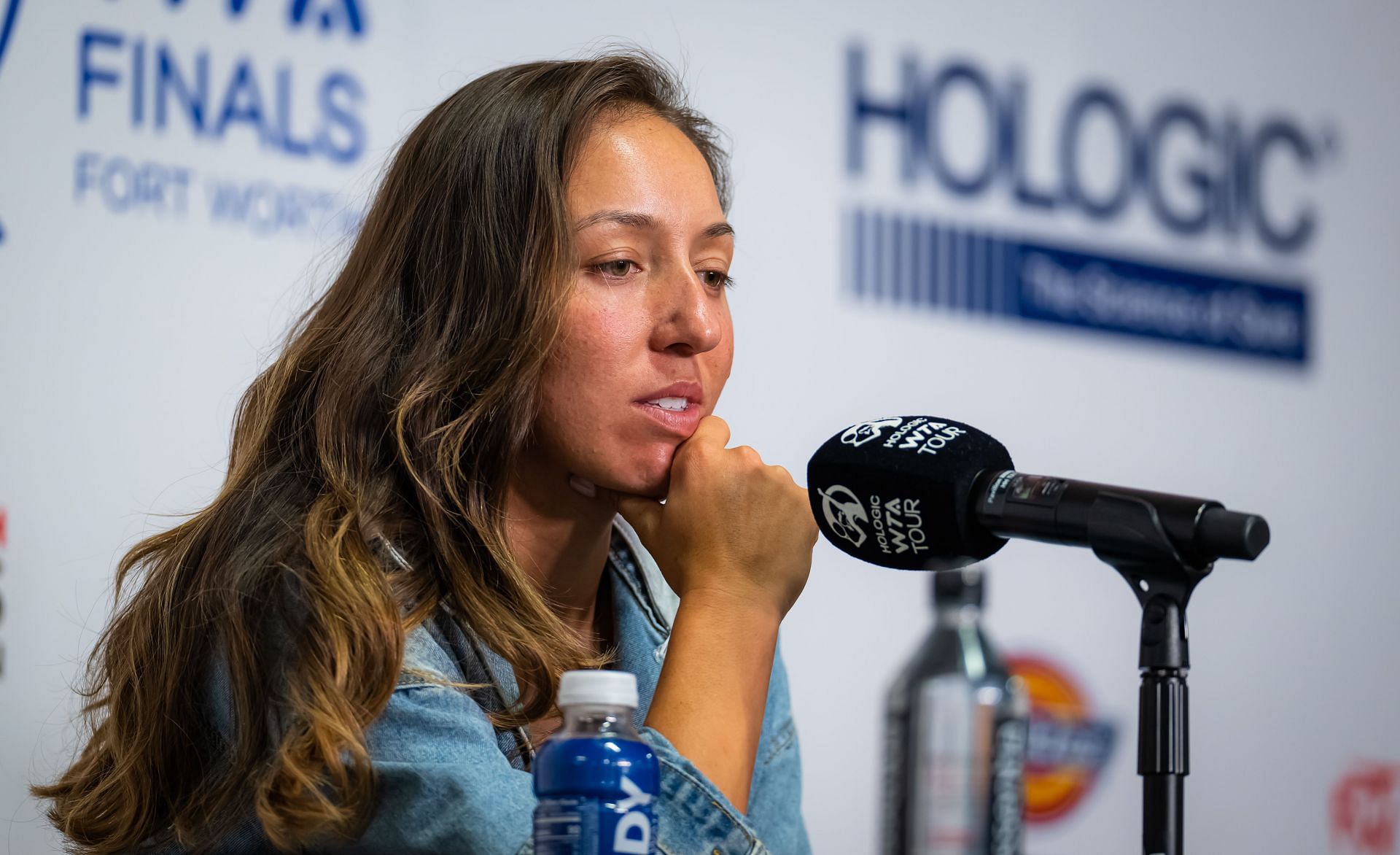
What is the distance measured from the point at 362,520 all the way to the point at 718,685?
358mm

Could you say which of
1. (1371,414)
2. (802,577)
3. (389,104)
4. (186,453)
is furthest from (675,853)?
(1371,414)

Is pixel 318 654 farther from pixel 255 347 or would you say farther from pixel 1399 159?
pixel 1399 159

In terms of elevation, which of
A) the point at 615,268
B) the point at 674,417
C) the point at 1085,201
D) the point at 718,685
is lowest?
the point at 718,685

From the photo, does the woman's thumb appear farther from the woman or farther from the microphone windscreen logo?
the microphone windscreen logo

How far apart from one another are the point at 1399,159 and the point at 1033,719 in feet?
4.82

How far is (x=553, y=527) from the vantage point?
4.93ft

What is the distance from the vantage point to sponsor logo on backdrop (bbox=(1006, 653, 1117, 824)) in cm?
265

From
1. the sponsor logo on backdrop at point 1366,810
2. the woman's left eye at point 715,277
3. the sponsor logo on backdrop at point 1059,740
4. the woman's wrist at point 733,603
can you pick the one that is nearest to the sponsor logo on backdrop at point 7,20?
the woman's left eye at point 715,277

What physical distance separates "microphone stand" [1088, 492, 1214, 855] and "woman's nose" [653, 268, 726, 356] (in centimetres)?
60

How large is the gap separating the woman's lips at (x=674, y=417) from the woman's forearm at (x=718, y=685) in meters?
0.21

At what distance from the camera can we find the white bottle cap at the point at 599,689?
0.88 m

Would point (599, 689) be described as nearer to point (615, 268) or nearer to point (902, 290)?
point (615, 268)

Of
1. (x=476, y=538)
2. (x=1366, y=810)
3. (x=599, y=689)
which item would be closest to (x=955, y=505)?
(x=599, y=689)

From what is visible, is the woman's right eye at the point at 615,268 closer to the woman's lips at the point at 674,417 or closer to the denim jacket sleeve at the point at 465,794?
the woman's lips at the point at 674,417
